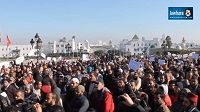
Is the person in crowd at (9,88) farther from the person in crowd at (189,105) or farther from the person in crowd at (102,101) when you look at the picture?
the person in crowd at (189,105)

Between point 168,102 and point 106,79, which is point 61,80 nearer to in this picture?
point 106,79

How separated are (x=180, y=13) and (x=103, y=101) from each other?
23.3m

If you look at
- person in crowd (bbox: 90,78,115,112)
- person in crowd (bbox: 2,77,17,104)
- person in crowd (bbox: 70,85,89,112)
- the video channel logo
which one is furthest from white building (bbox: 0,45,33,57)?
person in crowd (bbox: 70,85,89,112)

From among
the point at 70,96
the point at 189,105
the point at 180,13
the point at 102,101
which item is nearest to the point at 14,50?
the point at 180,13

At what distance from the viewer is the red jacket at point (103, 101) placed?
30.7 feet

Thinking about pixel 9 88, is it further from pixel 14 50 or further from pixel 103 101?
pixel 14 50

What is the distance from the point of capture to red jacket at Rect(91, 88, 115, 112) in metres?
9.37

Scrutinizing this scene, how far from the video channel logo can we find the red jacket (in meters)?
22.4

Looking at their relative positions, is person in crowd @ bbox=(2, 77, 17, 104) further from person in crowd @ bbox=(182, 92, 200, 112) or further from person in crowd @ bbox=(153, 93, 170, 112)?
person in crowd @ bbox=(182, 92, 200, 112)

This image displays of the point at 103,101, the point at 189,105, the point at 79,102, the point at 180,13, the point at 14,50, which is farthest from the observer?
the point at 14,50

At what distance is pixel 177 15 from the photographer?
1238 inches

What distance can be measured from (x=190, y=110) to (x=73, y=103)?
93.9 inches

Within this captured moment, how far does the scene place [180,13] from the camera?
3177 centimetres

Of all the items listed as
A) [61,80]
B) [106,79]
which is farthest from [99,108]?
[106,79]
